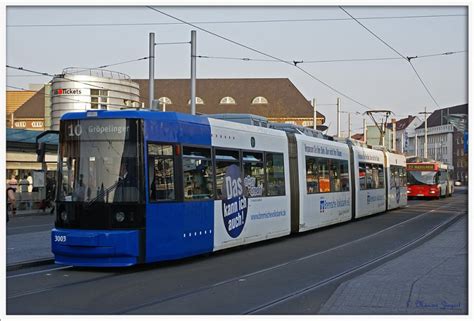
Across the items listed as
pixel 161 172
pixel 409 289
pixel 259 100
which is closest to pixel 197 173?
pixel 161 172

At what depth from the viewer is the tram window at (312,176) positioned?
20.2 metres

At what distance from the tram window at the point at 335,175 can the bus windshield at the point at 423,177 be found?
2917 cm

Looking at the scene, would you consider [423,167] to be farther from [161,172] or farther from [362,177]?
[161,172]

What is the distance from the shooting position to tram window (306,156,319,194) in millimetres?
20161

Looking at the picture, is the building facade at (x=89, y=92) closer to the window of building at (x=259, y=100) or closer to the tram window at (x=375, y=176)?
the tram window at (x=375, y=176)

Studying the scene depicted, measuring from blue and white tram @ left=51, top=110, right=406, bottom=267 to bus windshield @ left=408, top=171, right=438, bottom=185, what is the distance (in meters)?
36.1

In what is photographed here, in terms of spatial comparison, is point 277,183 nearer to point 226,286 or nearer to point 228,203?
point 228,203

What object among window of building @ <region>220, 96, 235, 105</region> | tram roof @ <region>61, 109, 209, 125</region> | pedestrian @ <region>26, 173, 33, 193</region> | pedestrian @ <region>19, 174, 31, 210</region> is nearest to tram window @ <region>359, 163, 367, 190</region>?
tram roof @ <region>61, 109, 209, 125</region>

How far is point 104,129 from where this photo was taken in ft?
41.3

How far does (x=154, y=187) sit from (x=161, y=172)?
0.34m

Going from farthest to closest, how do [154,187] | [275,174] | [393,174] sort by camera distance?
1. [393,174]
2. [275,174]
3. [154,187]

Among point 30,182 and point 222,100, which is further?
point 222,100

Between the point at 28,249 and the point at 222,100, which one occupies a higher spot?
the point at 222,100

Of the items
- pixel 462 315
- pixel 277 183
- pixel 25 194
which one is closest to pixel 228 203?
pixel 277 183
